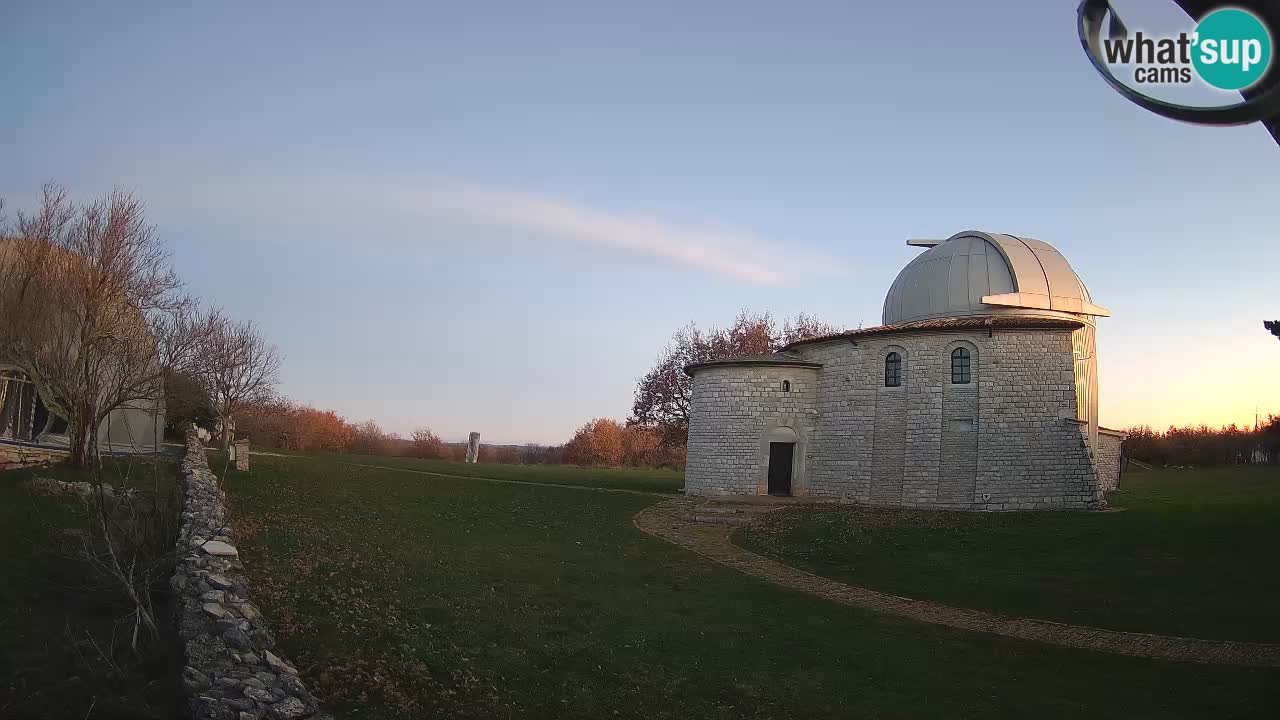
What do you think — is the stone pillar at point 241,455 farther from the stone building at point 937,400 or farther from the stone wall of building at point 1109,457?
the stone wall of building at point 1109,457

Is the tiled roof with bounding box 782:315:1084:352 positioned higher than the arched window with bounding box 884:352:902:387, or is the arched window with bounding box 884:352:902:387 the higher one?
the tiled roof with bounding box 782:315:1084:352

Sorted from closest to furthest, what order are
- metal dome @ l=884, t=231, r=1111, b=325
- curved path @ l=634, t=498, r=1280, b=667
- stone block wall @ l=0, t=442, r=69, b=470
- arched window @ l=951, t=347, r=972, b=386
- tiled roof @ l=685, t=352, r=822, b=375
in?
curved path @ l=634, t=498, r=1280, b=667 < stone block wall @ l=0, t=442, r=69, b=470 < arched window @ l=951, t=347, r=972, b=386 < metal dome @ l=884, t=231, r=1111, b=325 < tiled roof @ l=685, t=352, r=822, b=375

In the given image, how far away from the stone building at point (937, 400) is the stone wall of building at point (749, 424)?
0.12ft

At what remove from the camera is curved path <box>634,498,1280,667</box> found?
10.1 meters

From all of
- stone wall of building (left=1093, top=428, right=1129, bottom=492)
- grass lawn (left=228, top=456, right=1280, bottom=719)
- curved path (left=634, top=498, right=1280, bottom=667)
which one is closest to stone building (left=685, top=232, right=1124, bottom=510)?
stone wall of building (left=1093, top=428, right=1129, bottom=492)

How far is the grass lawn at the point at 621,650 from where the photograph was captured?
7762 mm

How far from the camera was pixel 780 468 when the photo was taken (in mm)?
→ 27797

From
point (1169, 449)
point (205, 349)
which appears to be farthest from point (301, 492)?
point (1169, 449)

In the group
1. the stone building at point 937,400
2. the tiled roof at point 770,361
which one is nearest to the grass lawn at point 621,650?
the stone building at point 937,400

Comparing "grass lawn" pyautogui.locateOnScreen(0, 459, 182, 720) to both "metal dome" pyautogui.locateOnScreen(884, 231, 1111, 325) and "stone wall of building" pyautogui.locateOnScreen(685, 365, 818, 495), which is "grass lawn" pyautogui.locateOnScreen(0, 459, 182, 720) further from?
"metal dome" pyautogui.locateOnScreen(884, 231, 1111, 325)

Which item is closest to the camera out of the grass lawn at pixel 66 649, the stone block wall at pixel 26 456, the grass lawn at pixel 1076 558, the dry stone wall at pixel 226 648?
the dry stone wall at pixel 226 648

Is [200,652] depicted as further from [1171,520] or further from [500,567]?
[1171,520]

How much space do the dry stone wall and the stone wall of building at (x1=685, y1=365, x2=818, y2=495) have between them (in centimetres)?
1968

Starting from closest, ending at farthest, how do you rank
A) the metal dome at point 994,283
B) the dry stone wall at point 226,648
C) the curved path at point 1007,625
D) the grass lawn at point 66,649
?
the dry stone wall at point 226,648, the grass lawn at point 66,649, the curved path at point 1007,625, the metal dome at point 994,283
